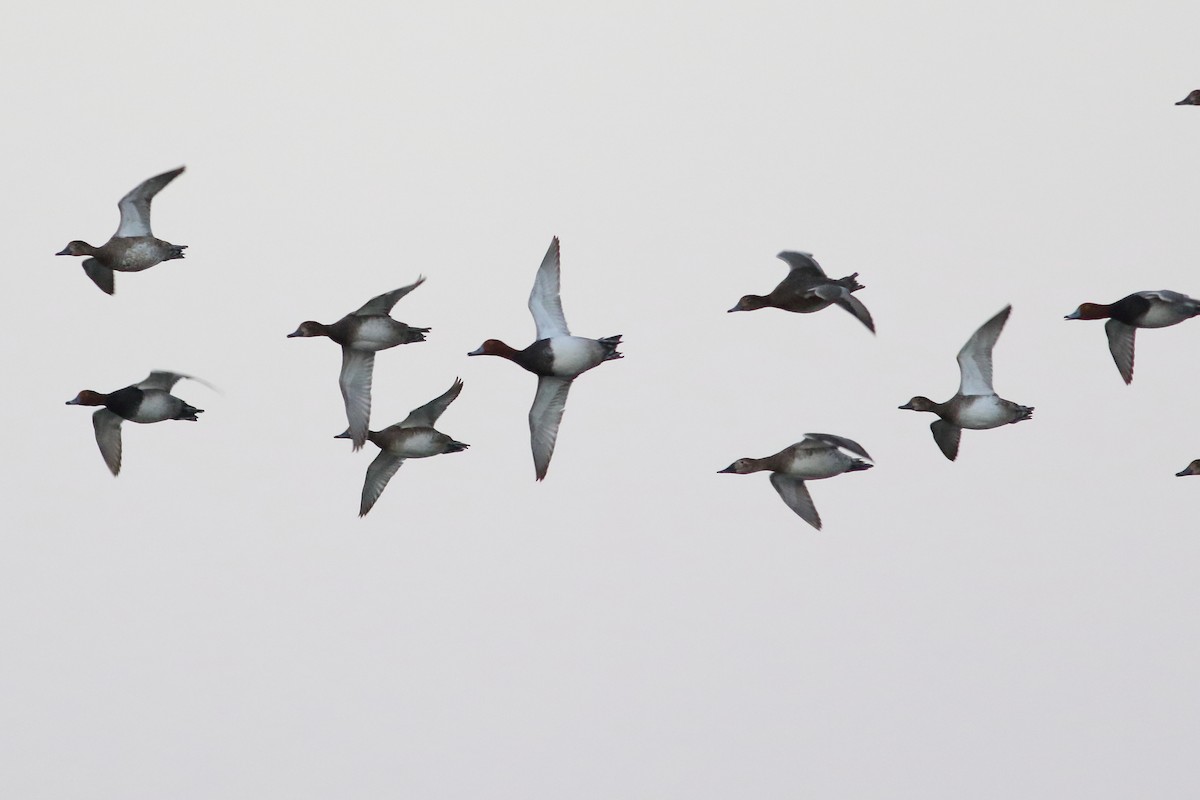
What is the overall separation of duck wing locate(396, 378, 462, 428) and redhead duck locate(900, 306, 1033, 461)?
6263 mm

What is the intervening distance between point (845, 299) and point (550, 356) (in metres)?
3.59

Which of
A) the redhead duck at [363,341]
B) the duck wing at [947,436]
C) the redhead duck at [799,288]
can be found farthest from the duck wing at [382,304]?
the duck wing at [947,436]

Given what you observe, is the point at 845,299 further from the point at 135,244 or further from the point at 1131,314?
the point at 135,244

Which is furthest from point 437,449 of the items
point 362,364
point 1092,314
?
point 1092,314

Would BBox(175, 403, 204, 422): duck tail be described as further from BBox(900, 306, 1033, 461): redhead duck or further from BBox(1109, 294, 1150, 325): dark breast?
BBox(1109, 294, 1150, 325): dark breast

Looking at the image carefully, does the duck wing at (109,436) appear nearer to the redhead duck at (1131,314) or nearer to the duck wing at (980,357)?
the duck wing at (980,357)

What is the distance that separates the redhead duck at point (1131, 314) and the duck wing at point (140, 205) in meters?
11.2

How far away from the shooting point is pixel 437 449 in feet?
79.6

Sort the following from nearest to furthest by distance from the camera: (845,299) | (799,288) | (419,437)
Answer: (845,299), (799,288), (419,437)

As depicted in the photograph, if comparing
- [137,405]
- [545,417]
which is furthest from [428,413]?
[137,405]

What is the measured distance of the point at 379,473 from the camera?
24656 mm

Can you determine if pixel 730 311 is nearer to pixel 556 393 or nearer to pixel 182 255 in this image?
pixel 556 393

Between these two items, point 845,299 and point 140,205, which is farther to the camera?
point 140,205

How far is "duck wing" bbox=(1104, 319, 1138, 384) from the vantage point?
22719 millimetres
